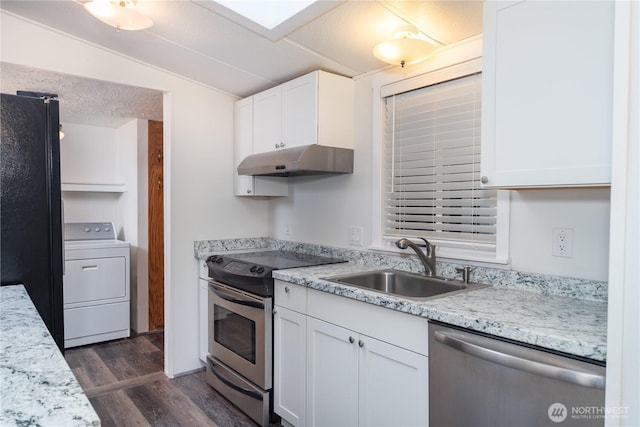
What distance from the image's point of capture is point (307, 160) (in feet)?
7.62

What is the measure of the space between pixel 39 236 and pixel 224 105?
69.7 inches

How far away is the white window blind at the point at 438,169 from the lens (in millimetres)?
1976

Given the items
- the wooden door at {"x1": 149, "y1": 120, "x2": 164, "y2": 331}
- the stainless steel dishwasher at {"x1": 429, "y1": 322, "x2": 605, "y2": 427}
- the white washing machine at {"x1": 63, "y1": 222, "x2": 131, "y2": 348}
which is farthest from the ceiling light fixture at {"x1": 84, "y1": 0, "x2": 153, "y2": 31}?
the white washing machine at {"x1": 63, "y1": 222, "x2": 131, "y2": 348}

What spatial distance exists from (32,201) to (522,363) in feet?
6.33

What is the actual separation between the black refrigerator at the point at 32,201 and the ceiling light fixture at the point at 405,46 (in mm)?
1508

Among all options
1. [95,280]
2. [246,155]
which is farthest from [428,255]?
[95,280]

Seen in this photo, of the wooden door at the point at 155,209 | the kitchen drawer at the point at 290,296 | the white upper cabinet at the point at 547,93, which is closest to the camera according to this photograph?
the white upper cabinet at the point at 547,93

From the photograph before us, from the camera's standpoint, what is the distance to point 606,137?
1.21m

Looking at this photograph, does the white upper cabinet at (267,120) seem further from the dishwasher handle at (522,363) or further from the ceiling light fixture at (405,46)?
the dishwasher handle at (522,363)

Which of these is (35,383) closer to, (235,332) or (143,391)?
(235,332)

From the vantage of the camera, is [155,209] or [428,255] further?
[155,209]

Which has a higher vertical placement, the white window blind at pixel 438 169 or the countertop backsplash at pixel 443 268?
the white window blind at pixel 438 169

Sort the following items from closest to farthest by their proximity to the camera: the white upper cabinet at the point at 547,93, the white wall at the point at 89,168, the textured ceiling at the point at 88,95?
1. the white upper cabinet at the point at 547,93
2. the textured ceiling at the point at 88,95
3. the white wall at the point at 89,168

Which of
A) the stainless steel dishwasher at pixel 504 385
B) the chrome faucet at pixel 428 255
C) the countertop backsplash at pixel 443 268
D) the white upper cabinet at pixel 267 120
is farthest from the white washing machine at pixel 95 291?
the stainless steel dishwasher at pixel 504 385
